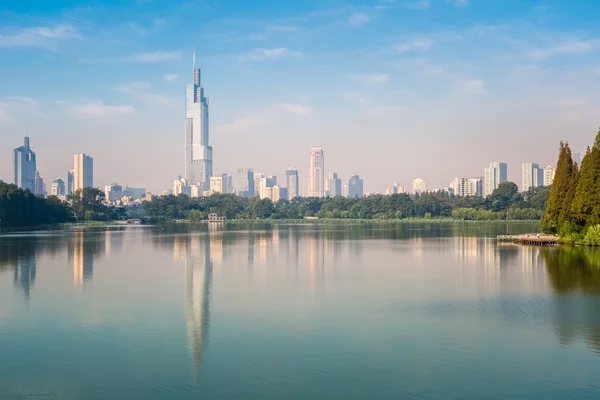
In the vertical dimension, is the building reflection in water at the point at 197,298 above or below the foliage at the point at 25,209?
below

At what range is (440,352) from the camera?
12148 millimetres

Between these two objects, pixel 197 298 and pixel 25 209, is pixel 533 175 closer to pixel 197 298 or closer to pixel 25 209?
pixel 25 209

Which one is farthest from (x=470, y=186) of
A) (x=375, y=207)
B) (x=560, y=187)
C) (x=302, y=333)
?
(x=302, y=333)

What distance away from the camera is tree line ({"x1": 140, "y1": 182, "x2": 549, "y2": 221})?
320 ft

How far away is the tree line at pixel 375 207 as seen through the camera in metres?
97.6

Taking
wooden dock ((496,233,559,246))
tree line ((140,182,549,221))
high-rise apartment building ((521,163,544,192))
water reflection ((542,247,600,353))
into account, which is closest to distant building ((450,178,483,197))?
high-rise apartment building ((521,163,544,192))

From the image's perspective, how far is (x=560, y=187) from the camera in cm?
4053

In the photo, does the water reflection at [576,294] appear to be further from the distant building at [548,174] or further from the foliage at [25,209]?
the distant building at [548,174]

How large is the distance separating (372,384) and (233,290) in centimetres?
1067

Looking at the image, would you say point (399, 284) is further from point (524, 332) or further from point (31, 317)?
point (31, 317)

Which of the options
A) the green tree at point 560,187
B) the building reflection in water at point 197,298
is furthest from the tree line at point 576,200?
the building reflection in water at point 197,298

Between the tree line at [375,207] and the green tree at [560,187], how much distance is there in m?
48.5

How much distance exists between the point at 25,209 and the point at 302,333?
6732cm

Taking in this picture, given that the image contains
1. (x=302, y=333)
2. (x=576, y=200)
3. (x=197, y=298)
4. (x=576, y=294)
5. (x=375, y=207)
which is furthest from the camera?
(x=375, y=207)
